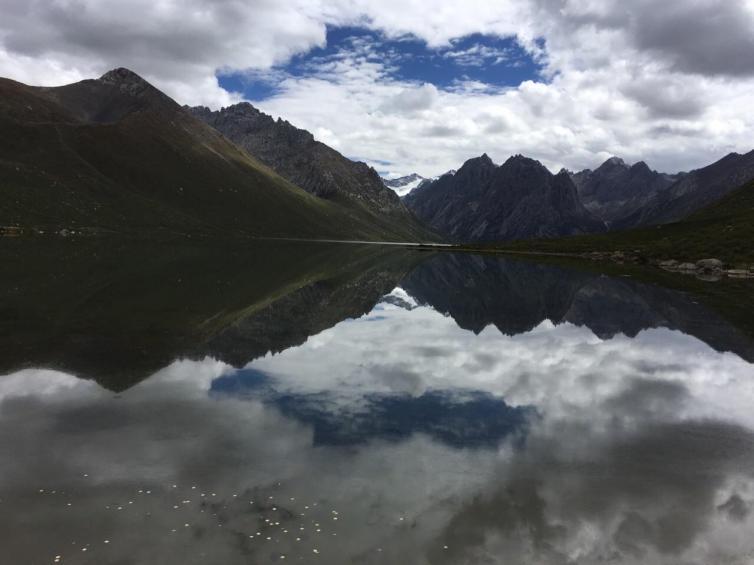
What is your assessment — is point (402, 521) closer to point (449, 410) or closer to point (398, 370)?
point (449, 410)

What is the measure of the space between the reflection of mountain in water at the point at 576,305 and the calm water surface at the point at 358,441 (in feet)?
11.2

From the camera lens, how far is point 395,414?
27.8 meters

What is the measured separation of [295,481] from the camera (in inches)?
766

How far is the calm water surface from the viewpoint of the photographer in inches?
637

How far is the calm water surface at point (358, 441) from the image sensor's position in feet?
53.1

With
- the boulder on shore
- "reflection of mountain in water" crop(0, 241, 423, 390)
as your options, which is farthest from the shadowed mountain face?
the boulder on shore

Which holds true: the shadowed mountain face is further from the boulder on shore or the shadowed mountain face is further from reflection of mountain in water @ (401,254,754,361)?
the boulder on shore

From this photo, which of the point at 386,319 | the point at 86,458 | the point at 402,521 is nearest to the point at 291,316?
the point at 386,319

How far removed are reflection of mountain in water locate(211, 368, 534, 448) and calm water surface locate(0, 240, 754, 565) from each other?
0.18 meters

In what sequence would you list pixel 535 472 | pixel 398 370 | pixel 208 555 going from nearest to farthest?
pixel 208 555 → pixel 535 472 → pixel 398 370

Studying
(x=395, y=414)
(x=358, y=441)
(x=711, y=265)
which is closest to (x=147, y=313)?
(x=395, y=414)

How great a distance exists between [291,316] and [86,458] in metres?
35.2

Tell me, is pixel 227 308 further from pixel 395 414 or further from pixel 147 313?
pixel 395 414

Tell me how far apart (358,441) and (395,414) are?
4.51 metres
